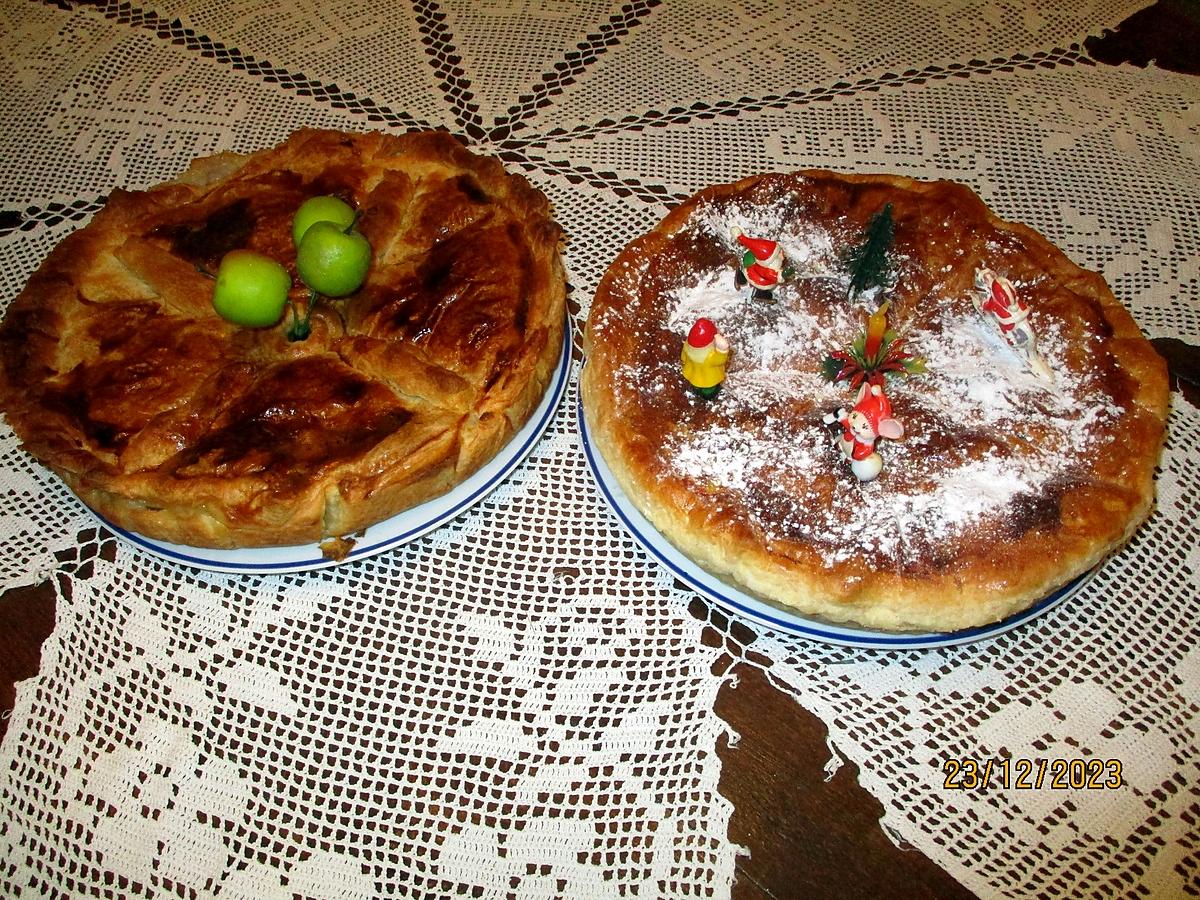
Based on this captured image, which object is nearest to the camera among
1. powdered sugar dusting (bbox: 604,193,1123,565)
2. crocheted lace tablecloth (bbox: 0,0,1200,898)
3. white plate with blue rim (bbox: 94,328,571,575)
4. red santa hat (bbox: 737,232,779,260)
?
crocheted lace tablecloth (bbox: 0,0,1200,898)

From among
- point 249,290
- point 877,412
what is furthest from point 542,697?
point 249,290

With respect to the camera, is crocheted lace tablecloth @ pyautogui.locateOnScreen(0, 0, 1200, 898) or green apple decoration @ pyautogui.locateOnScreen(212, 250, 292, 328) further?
green apple decoration @ pyautogui.locateOnScreen(212, 250, 292, 328)

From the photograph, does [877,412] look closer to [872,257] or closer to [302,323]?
[872,257]

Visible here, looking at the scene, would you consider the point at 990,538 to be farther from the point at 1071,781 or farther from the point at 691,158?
the point at 691,158

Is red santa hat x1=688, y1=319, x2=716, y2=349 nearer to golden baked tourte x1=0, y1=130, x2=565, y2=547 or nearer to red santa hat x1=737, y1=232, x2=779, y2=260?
red santa hat x1=737, y1=232, x2=779, y2=260

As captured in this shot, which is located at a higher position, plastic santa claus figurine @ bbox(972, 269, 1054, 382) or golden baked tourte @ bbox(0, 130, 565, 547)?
plastic santa claus figurine @ bbox(972, 269, 1054, 382)
